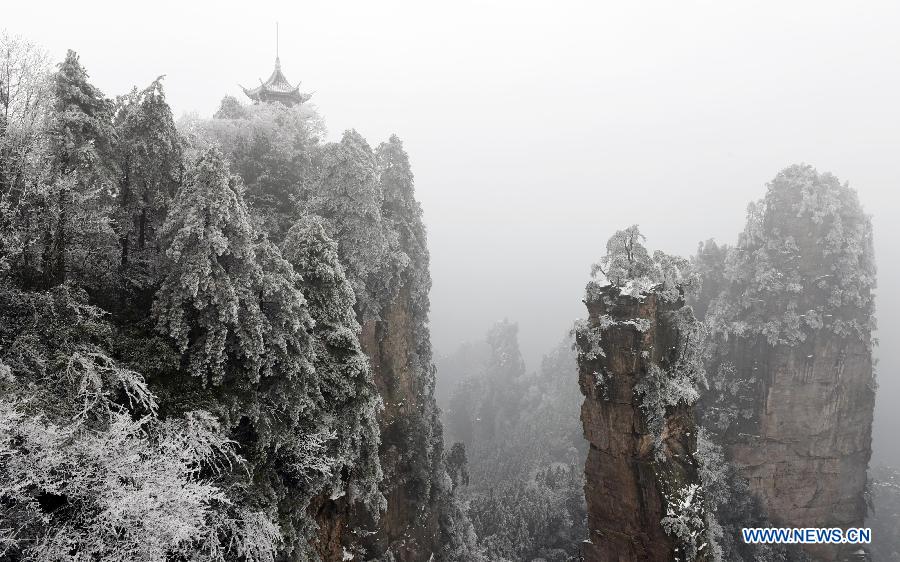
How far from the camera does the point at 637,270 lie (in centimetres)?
2308

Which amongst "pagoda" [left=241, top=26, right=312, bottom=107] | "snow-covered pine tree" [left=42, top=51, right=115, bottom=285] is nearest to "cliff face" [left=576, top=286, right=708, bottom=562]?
"snow-covered pine tree" [left=42, top=51, right=115, bottom=285]

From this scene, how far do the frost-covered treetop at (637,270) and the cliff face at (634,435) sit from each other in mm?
459

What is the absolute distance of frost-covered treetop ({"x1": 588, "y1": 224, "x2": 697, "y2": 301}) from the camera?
21625mm

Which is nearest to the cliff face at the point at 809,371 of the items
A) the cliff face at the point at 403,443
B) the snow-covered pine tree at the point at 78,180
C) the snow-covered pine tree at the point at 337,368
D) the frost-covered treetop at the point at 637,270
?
the frost-covered treetop at the point at 637,270

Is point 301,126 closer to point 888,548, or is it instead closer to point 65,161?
point 65,161

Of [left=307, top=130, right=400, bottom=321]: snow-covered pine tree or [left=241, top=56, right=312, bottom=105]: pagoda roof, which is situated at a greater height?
[left=241, top=56, right=312, bottom=105]: pagoda roof

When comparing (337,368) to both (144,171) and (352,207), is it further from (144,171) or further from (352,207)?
(144,171)

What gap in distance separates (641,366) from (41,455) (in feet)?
63.8

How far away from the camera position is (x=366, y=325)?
Answer: 24.0 meters

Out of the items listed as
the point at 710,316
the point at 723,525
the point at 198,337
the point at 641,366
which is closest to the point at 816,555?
the point at 723,525

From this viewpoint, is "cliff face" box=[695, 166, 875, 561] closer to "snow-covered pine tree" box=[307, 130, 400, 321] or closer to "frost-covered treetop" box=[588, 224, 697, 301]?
"frost-covered treetop" box=[588, 224, 697, 301]

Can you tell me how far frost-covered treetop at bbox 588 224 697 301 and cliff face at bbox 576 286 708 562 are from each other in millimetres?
459

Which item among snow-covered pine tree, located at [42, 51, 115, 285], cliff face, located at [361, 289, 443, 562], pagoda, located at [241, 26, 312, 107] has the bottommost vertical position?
cliff face, located at [361, 289, 443, 562]

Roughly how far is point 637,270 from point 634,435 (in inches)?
289
